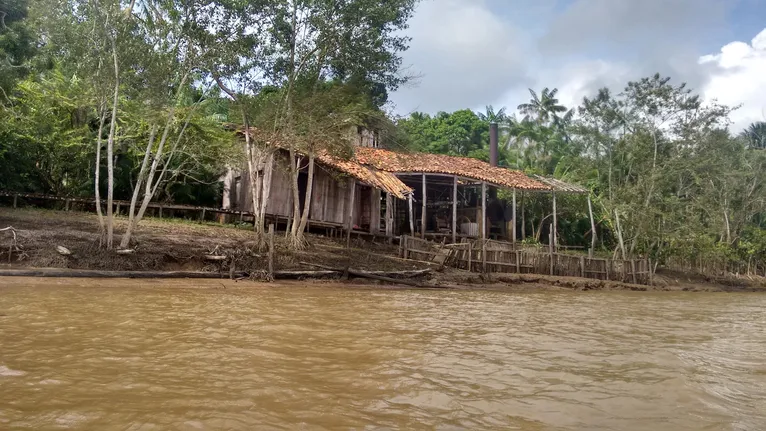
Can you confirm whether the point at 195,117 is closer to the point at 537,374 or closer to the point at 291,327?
the point at 291,327

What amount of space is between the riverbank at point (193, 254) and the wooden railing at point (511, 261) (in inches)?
19.9

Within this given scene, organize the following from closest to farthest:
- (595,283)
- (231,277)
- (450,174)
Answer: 1. (231,277)
2. (595,283)
3. (450,174)

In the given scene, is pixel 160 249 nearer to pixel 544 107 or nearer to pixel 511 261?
pixel 511 261

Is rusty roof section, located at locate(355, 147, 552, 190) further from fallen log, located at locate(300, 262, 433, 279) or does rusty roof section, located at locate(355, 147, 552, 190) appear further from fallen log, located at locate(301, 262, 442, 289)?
fallen log, located at locate(301, 262, 442, 289)

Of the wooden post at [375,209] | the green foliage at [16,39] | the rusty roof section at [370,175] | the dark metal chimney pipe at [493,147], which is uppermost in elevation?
the green foliage at [16,39]

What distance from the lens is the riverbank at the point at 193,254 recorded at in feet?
36.8

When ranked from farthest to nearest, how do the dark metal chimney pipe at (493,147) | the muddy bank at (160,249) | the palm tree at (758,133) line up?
the palm tree at (758,133), the dark metal chimney pipe at (493,147), the muddy bank at (160,249)

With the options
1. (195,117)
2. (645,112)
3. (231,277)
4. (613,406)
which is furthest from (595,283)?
(613,406)

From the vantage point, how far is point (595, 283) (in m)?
18.3

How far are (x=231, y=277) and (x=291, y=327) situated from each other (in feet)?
21.0

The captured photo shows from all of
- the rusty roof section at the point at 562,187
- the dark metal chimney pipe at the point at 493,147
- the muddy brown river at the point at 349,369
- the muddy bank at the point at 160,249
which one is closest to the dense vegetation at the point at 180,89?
the muddy bank at the point at 160,249

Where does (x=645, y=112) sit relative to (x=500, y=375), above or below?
above

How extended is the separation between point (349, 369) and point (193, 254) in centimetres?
937

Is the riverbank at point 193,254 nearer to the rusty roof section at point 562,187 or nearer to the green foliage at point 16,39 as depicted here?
the rusty roof section at point 562,187
